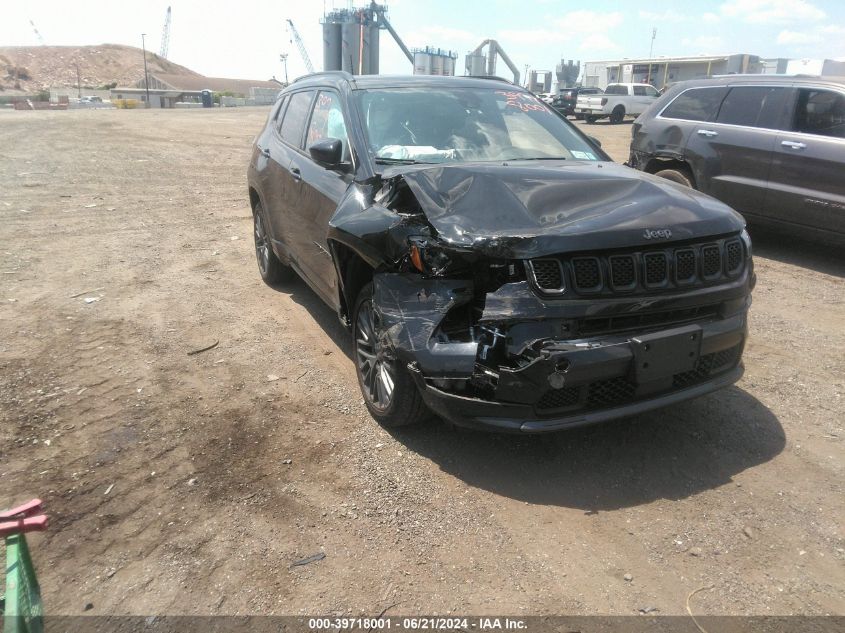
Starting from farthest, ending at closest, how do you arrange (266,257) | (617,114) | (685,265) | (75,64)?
(75,64), (617,114), (266,257), (685,265)

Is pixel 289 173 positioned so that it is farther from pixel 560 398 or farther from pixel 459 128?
pixel 560 398

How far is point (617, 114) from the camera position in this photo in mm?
31312

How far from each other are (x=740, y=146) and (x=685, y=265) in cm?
507

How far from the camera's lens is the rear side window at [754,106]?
7.09 meters

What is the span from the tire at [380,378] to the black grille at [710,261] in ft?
5.05

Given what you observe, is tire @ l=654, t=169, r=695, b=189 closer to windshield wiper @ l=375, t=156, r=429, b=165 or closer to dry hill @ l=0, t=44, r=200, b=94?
windshield wiper @ l=375, t=156, r=429, b=165

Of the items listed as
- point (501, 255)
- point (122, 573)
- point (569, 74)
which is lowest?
point (122, 573)

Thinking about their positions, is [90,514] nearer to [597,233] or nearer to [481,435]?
[481,435]

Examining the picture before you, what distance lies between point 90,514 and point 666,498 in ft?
8.80

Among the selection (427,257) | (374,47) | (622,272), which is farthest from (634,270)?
(374,47)

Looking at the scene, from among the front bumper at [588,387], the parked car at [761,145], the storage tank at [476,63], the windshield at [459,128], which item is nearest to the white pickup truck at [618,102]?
the storage tank at [476,63]

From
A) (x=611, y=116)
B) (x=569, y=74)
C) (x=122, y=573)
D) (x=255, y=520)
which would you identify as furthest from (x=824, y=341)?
(x=569, y=74)

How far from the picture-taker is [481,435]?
3582 mm

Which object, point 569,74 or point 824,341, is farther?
point 569,74
